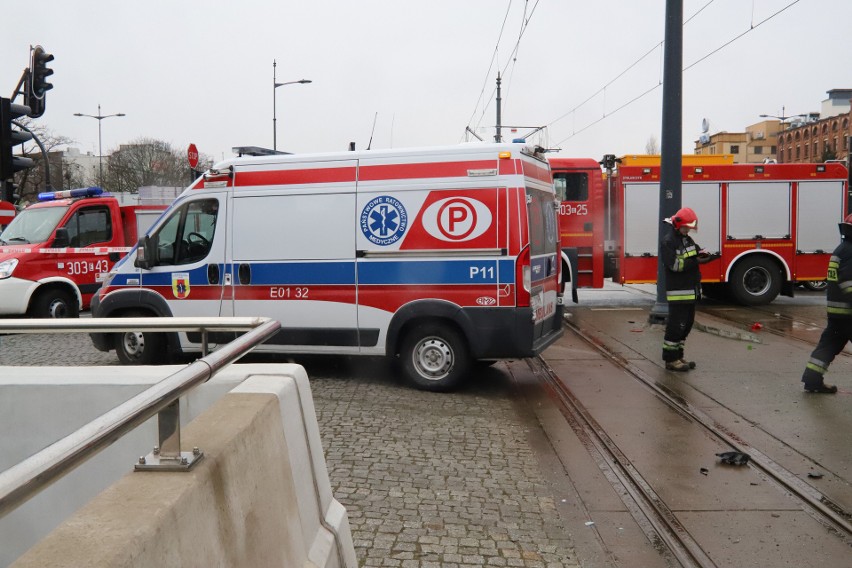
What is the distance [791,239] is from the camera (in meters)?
15.4

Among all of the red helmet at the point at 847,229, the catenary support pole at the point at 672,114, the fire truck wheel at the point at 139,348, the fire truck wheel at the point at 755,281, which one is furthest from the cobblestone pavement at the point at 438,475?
the fire truck wheel at the point at 755,281

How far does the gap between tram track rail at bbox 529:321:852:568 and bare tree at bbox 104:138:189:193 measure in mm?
60275

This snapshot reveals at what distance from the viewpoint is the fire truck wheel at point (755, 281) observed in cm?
1532

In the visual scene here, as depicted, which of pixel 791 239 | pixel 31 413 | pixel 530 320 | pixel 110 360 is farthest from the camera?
pixel 791 239

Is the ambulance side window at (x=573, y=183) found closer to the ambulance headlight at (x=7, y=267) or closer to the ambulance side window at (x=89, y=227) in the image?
the ambulance side window at (x=89, y=227)

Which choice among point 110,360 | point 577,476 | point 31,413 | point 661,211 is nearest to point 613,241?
point 661,211

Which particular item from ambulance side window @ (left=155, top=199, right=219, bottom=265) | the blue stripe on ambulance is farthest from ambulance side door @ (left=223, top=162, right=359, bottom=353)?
ambulance side window @ (left=155, top=199, right=219, bottom=265)

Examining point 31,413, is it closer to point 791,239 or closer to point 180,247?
point 180,247

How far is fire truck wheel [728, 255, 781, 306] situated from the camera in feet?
50.3

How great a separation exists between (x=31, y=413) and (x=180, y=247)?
5.55 m

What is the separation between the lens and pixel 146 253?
8.48 metres

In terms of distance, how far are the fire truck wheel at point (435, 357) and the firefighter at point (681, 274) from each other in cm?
263

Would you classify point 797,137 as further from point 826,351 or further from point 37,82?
point 37,82

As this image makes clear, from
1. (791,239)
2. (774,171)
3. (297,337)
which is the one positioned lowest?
(297,337)
